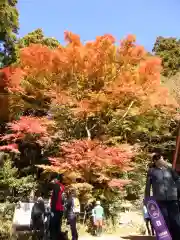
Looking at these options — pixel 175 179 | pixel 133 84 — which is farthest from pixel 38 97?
pixel 175 179

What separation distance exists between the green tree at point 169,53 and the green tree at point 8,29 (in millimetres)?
13523

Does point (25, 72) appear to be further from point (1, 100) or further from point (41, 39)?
point (41, 39)

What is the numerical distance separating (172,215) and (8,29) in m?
11.0

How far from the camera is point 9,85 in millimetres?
16516

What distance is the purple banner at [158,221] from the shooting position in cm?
371

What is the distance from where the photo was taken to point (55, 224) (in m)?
6.19

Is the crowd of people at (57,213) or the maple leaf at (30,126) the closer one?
the crowd of people at (57,213)

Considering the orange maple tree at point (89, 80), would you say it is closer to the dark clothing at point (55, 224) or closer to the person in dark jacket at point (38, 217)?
the person in dark jacket at point (38, 217)

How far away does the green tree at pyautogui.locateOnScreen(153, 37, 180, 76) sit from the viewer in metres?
26.3

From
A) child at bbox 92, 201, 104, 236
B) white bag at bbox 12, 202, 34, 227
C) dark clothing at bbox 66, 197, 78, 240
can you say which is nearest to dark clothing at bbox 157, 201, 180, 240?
dark clothing at bbox 66, 197, 78, 240

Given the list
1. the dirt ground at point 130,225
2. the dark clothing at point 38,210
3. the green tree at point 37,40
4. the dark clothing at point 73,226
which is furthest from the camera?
the green tree at point 37,40

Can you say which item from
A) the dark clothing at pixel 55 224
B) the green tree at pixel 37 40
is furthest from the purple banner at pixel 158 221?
the green tree at pixel 37 40

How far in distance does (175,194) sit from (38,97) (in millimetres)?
13314

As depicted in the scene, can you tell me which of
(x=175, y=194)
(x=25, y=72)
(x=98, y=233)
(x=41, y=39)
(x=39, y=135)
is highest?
(x=41, y=39)
